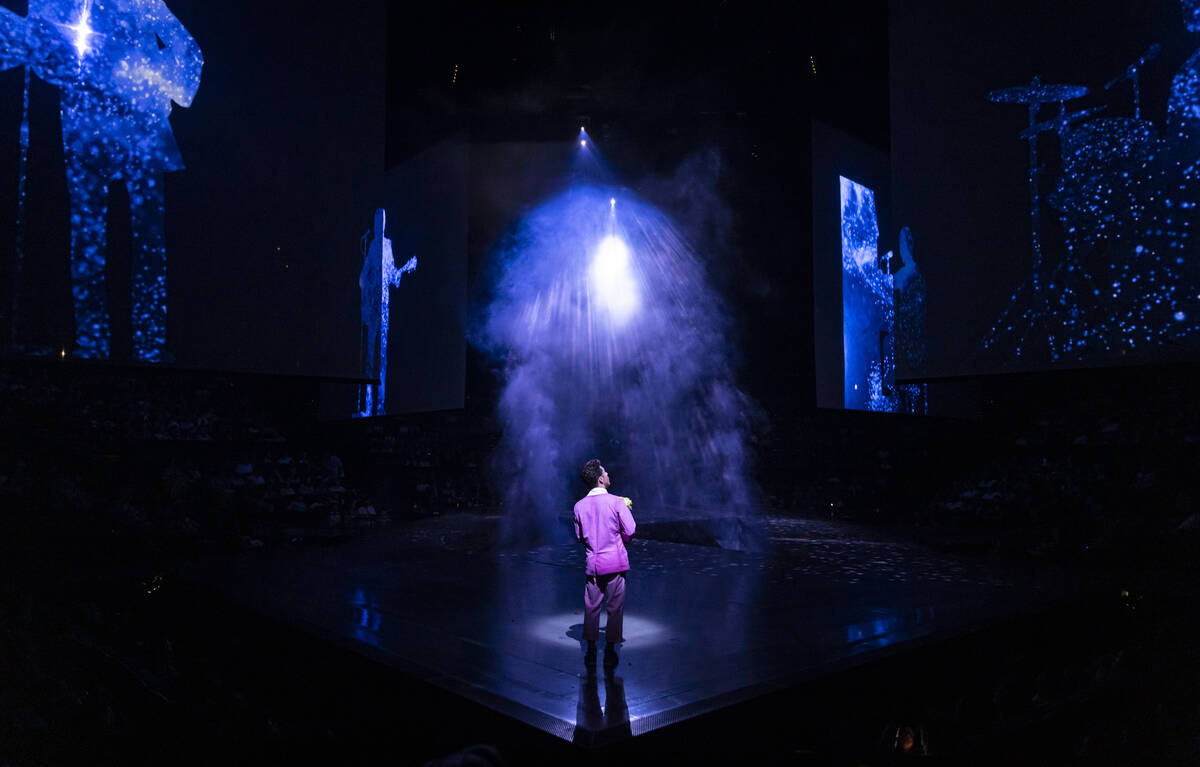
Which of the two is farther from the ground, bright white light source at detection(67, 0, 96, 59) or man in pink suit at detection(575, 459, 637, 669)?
bright white light source at detection(67, 0, 96, 59)

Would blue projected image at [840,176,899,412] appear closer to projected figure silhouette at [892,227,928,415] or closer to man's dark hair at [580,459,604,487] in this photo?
projected figure silhouette at [892,227,928,415]

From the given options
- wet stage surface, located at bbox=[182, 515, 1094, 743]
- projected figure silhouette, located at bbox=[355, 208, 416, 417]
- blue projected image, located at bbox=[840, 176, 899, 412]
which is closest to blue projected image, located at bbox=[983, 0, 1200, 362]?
wet stage surface, located at bbox=[182, 515, 1094, 743]

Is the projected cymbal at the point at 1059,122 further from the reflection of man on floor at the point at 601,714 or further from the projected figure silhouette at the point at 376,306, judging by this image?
the projected figure silhouette at the point at 376,306

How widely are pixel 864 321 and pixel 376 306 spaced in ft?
26.8

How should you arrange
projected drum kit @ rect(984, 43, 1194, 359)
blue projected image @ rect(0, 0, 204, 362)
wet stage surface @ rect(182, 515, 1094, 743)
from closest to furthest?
wet stage surface @ rect(182, 515, 1094, 743) < projected drum kit @ rect(984, 43, 1194, 359) < blue projected image @ rect(0, 0, 204, 362)

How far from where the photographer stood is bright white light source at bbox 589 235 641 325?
1366 centimetres

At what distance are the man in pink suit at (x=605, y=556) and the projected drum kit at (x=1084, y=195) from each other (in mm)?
6335

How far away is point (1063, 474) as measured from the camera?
9.33 m

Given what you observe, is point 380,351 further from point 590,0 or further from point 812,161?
point 812,161

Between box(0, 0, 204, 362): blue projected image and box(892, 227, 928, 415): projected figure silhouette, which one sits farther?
box(892, 227, 928, 415): projected figure silhouette

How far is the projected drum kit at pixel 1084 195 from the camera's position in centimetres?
723

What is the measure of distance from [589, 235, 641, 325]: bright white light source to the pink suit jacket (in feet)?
31.1

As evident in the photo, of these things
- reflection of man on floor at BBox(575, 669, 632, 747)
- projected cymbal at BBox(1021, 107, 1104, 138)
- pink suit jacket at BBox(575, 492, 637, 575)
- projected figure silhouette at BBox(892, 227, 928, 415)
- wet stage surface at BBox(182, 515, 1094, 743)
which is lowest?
Answer: wet stage surface at BBox(182, 515, 1094, 743)

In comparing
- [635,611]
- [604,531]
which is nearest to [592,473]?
[604,531]
